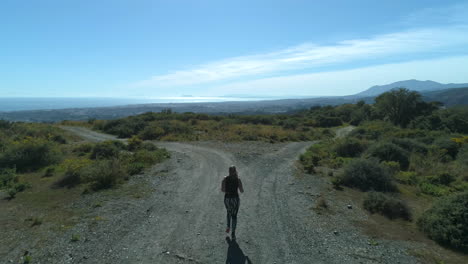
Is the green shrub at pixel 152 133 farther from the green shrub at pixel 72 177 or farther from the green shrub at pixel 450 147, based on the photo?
the green shrub at pixel 450 147

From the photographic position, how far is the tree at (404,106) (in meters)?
33.3

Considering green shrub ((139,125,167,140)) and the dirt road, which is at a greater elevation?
green shrub ((139,125,167,140))

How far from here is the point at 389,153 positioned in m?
14.0

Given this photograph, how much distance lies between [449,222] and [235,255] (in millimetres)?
4982

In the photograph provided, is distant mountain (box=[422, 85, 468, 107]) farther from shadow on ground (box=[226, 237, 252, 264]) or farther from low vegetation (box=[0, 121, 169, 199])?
shadow on ground (box=[226, 237, 252, 264])

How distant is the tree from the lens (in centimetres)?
3330

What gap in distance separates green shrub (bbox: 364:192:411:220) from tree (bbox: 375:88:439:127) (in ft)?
98.1

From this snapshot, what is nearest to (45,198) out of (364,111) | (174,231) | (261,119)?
(174,231)

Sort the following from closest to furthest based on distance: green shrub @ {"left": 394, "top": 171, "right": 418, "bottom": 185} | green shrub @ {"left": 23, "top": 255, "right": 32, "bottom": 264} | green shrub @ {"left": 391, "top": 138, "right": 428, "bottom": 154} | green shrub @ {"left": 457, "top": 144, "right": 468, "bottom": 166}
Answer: green shrub @ {"left": 23, "top": 255, "right": 32, "bottom": 264}, green shrub @ {"left": 394, "top": 171, "right": 418, "bottom": 185}, green shrub @ {"left": 457, "top": 144, "right": 468, "bottom": 166}, green shrub @ {"left": 391, "top": 138, "right": 428, "bottom": 154}

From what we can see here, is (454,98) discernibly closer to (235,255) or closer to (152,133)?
(152,133)

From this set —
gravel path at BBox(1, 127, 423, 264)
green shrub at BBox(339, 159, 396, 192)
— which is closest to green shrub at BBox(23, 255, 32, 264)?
gravel path at BBox(1, 127, 423, 264)

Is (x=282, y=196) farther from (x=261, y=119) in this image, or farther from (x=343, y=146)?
(x=261, y=119)

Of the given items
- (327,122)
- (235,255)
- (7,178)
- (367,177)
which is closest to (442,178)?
(367,177)

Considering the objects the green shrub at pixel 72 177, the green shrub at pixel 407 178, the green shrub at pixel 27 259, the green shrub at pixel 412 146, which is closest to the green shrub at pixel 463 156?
the green shrub at pixel 412 146
